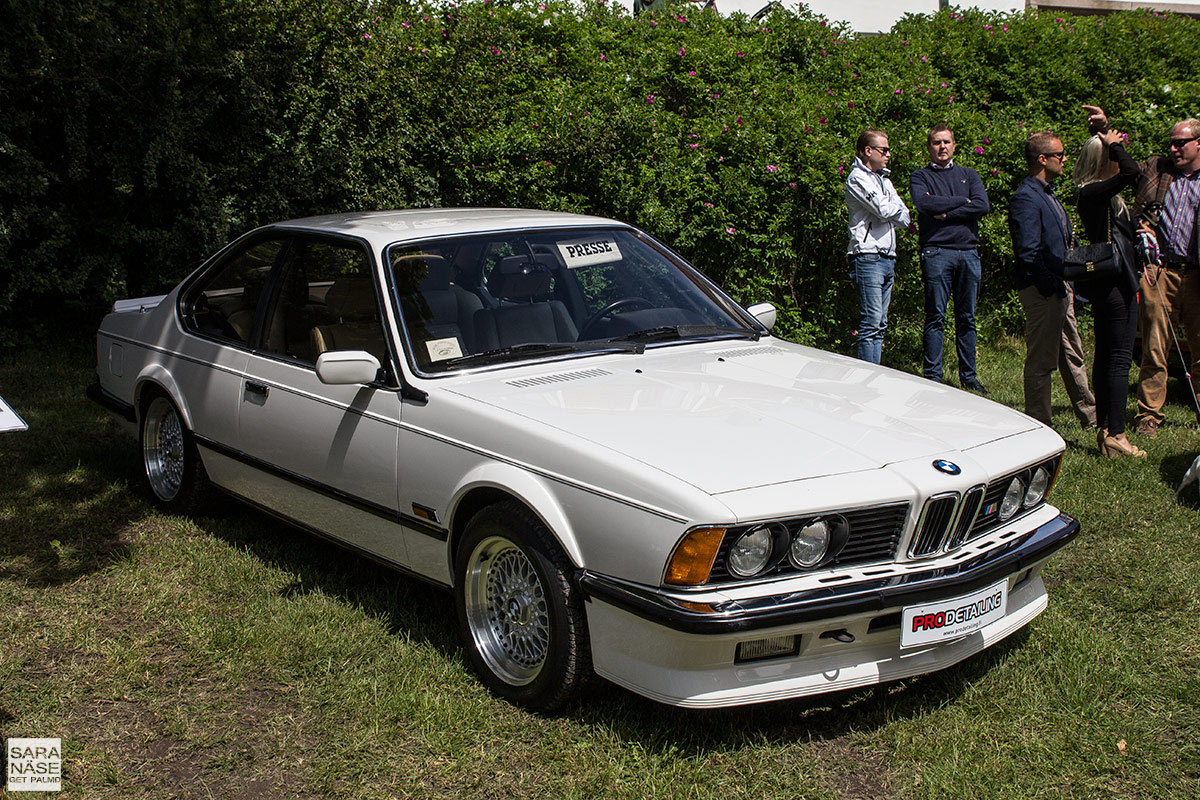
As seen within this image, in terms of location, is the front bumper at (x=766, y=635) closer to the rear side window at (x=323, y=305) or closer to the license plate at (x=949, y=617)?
the license plate at (x=949, y=617)

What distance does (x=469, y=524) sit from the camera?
372 cm

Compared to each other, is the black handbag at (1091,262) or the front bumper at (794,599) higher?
the black handbag at (1091,262)

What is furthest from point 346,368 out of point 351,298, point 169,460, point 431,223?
point 169,460

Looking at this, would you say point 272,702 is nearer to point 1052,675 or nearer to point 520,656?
point 520,656

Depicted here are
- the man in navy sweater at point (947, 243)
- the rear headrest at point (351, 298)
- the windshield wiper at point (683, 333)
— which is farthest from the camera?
the man in navy sweater at point (947, 243)

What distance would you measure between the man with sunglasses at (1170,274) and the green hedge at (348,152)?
2129mm

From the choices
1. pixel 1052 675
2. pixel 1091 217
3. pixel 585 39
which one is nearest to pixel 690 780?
pixel 1052 675

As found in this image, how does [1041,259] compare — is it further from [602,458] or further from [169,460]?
[169,460]

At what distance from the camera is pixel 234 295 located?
529 centimetres

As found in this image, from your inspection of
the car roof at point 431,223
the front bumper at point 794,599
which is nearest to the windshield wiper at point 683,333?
the car roof at point 431,223

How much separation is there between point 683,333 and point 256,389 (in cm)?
184

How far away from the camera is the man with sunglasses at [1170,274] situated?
693 centimetres

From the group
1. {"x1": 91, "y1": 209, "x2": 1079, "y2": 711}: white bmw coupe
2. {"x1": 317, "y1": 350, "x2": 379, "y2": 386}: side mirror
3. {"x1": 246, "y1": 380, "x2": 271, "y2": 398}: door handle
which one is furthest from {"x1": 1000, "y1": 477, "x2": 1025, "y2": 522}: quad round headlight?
{"x1": 246, "y1": 380, "x2": 271, "y2": 398}: door handle

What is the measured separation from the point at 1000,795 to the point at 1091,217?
4.53m
